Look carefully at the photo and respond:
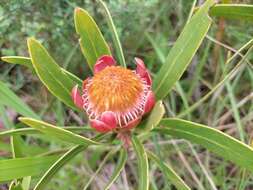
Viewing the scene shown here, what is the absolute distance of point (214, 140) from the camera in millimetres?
1522

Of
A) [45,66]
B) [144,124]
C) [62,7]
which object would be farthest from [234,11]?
[62,7]

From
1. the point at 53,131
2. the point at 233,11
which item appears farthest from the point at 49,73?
the point at 233,11

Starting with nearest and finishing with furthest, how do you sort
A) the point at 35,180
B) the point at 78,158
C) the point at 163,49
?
the point at 35,180 → the point at 78,158 → the point at 163,49

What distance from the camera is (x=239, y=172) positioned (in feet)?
7.22

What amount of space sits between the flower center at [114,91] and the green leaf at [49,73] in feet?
0.45

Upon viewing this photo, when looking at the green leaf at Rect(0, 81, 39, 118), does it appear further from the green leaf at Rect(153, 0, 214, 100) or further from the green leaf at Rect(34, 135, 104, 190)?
the green leaf at Rect(153, 0, 214, 100)

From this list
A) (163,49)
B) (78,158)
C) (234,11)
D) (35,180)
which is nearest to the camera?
(234,11)

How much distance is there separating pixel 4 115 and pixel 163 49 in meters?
0.75

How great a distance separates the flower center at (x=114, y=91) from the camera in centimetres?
146

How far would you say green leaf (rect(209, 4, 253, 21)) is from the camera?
1708 millimetres

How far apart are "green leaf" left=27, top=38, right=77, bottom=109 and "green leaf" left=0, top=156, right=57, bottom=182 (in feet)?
0.64

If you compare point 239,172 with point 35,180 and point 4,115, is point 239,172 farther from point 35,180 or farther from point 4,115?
point 4,115

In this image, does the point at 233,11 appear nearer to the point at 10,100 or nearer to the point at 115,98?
the point at 115,98

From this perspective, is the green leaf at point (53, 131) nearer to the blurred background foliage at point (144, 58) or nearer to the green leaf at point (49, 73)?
the green leaf at point (49, 73)
